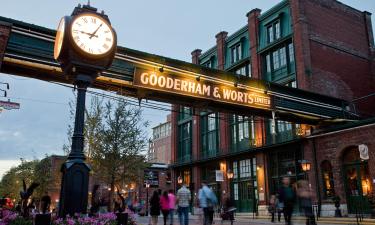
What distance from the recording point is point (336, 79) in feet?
94.5

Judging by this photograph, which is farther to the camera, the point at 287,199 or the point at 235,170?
the point at 235,170

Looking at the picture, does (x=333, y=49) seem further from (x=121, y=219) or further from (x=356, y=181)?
(x=121, y=219)

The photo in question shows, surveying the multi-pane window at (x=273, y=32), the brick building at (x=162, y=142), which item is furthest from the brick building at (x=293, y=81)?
the brick building at (x=162, y=142)

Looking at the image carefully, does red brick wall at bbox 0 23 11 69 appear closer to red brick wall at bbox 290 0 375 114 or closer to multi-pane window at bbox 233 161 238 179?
red brick wall at bbox 290 0 375 114

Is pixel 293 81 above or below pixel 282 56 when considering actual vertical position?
below

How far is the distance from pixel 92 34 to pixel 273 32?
26888 millimetres

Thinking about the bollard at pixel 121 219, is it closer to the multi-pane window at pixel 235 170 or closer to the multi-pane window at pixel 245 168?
the multi-pane window at pixel 245 168

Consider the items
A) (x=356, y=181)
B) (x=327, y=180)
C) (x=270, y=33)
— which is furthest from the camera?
(x=270, y=33)

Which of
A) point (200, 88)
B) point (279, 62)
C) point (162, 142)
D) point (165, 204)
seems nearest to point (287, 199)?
point (200, 88)

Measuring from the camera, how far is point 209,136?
38.3m

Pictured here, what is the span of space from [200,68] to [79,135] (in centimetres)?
823

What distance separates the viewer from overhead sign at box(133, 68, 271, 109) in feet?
39.6

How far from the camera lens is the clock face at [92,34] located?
6246 millimetres

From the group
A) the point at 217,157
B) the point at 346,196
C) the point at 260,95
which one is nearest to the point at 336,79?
the point at 346,196
